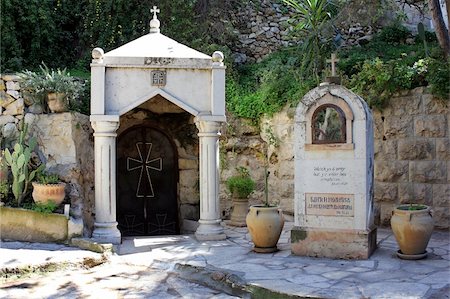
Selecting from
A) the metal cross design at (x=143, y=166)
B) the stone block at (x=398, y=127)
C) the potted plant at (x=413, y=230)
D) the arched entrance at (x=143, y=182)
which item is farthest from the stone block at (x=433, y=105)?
the metal cross design at (x=143, y=166)

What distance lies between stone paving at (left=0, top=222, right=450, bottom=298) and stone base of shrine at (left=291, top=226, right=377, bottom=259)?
0.48 ft

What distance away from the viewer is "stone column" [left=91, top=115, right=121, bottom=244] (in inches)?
311

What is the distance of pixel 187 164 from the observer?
10945 millimetres

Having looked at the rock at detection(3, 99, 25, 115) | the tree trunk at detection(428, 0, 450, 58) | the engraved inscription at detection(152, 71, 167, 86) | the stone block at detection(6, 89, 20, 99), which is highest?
the tree trunk at detection(428, 0, 450, 58)

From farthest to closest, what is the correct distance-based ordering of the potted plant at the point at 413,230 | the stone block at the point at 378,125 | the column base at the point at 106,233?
the stone block at the point at 378,125, the column base at the point at 106,233, the potted plant at the point at 413,230

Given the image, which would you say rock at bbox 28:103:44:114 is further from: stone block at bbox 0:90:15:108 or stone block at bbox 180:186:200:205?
stone block at bbox 180:186:200:205

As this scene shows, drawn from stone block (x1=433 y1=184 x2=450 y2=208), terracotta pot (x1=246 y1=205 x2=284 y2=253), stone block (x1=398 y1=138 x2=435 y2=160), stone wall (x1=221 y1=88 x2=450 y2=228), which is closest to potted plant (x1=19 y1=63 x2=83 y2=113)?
terracotta pot (x1=246 y1=205 x2=284 y2=253)

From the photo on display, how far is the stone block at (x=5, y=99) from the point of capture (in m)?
8.80

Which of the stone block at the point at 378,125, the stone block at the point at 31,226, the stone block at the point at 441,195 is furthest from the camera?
the stone block at the point at 378,125

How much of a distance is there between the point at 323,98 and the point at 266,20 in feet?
24.6

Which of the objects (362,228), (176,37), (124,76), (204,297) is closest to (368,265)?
(362,228)

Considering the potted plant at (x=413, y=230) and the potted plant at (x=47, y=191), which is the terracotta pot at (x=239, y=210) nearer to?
the potted plant at (x=47, y=191)

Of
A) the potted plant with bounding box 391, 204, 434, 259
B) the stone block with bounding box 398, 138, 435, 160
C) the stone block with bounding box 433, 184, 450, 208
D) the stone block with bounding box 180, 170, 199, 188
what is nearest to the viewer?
the potted plant with bounding box 391, 204, 434, 259

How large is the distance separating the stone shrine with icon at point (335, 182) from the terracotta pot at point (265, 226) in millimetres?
293
